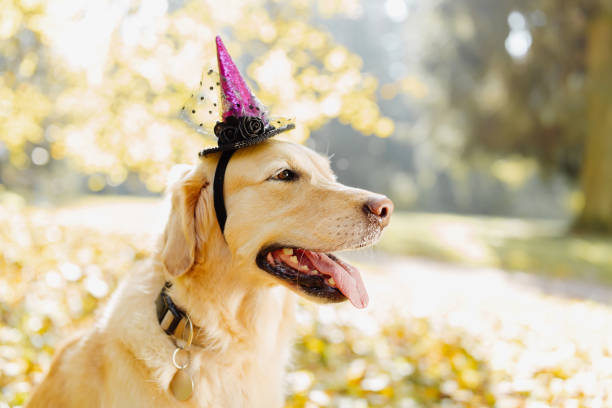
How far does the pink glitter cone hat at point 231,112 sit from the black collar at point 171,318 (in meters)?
0.72

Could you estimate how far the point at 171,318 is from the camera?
2201 millimetres

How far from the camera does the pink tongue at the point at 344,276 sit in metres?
2.26

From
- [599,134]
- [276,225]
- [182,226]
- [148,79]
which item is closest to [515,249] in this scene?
[599,134]

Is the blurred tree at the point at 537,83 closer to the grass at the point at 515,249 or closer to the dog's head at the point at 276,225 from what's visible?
the grass at the point at 515,249

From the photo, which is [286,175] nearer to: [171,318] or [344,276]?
[344,276]

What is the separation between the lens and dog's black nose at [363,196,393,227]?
216cm

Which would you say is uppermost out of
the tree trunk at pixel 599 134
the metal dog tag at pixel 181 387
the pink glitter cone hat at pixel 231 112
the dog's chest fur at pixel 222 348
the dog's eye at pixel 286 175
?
the tree trunk at pixel 599 134

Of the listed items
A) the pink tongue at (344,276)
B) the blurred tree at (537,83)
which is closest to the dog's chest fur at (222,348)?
the pink tongue at (344,276)

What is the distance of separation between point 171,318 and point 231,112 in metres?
0.97

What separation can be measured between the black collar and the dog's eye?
2.48ft

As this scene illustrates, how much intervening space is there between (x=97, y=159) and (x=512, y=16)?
55.4 ft

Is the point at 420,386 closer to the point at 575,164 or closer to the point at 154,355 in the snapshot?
the point at 154,355

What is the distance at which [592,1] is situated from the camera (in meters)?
15.6

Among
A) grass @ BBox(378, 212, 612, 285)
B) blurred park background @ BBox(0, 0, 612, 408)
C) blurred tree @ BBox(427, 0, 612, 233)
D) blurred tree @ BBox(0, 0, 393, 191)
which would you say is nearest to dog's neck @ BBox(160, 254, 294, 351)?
blurred park background @ BBox(0, 0, 612, 408)
